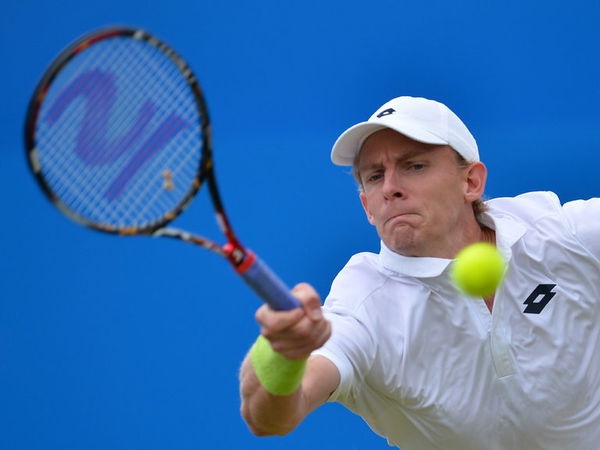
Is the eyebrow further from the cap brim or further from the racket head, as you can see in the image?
the racket head

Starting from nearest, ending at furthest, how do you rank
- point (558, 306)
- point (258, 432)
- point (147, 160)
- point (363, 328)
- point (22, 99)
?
point (258, 432) < point (147, 160) < point (363, 328) < point (558, 306) < point (22, 99)

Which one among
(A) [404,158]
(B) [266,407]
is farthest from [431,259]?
(B) [266,407]

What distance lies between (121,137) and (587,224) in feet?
3.28

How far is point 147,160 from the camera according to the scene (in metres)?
1.64

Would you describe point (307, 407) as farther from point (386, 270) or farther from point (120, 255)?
point (120, 255)

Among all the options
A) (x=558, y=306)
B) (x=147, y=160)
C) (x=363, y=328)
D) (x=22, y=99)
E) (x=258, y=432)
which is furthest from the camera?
(x=22, y=99)

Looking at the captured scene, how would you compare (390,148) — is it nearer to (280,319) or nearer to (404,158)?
(404,158)

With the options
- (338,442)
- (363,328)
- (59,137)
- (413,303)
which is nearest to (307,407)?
(363,328)

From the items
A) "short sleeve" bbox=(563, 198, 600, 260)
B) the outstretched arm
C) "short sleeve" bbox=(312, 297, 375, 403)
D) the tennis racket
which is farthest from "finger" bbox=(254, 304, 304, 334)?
"short sleeve" bbox=(563, 198, 600, 260)

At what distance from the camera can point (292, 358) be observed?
4.32 feet

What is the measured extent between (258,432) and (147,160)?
53 cm

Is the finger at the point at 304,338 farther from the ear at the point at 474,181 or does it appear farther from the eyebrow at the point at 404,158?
the ear at the point at 474,181

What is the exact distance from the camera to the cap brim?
185 centimetres

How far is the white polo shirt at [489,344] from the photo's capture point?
5.97ft
